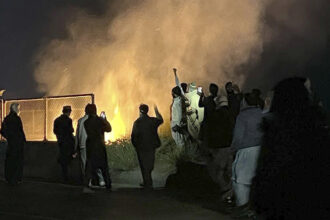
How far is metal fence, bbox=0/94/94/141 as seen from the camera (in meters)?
16.2

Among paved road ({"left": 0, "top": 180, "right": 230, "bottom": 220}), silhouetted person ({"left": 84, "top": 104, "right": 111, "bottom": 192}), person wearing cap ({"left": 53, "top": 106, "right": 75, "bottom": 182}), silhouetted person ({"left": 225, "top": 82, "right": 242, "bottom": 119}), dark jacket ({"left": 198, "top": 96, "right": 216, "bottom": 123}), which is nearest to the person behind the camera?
paved road ({"left": 0, "top": 180, "right": 230, "bottom": 220})

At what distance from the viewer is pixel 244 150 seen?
7.61 m

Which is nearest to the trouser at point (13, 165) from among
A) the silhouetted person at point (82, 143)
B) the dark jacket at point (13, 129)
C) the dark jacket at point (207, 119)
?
the dark jacket at point (13, 129)

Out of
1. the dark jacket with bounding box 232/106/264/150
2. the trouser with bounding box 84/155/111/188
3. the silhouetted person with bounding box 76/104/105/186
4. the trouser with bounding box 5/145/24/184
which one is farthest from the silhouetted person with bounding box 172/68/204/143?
the dark jacket with bounding box 232/106/264/150

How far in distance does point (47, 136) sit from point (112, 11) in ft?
19.5

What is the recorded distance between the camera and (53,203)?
9.79 metres

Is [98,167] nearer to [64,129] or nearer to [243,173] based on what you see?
[64,129]

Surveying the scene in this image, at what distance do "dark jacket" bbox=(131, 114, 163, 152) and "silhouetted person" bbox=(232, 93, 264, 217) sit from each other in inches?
143

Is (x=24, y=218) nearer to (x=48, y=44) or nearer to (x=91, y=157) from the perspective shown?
(x=91, y=157)

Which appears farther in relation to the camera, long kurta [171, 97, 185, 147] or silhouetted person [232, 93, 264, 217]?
long kurta [171, 97, 185, 147]

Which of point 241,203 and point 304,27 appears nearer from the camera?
point 241,203

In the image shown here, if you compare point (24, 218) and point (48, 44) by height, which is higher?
point (48, 44)

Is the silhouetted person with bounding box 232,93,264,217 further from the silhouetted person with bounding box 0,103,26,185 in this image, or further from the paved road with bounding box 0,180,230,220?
the silhouetted person with bounding box 0,103,26,185

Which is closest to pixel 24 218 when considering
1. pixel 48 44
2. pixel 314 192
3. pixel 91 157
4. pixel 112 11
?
pixel 91 157
